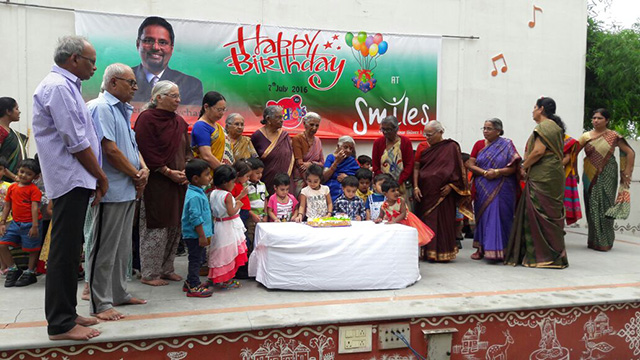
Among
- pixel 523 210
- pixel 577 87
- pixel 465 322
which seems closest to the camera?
pixel 465 322

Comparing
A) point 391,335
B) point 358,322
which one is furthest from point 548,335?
point 358,322

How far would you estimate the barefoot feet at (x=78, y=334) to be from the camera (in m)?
2.79

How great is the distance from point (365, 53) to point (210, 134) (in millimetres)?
3533

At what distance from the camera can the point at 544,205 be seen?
5.08 meters

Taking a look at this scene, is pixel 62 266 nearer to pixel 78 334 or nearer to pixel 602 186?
pixel 78 334

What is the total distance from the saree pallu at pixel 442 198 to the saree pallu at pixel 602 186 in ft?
6.74

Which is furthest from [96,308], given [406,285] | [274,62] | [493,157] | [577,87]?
[577,87]

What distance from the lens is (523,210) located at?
521cm

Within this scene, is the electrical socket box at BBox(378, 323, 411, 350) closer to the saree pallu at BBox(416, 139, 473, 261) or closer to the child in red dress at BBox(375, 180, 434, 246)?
the child in red dress at BBox(375, 180, 434, 246)

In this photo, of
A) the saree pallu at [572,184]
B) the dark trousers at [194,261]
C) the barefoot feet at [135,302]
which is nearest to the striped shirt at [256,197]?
the dark trousers at [194,261]

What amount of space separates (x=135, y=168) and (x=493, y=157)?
3646 millimetres

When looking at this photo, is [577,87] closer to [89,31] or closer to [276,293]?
[276,293]

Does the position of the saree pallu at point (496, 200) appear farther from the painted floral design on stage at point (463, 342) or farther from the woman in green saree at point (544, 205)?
the painted floral design on stage at point (463, 342)

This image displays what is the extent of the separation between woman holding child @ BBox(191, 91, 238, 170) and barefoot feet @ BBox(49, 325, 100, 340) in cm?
185
